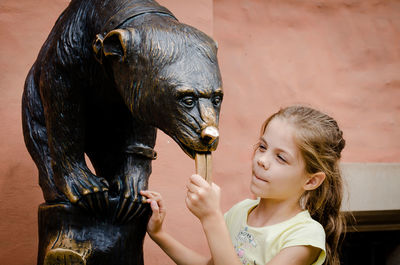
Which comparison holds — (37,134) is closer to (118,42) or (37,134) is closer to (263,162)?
(118,42)

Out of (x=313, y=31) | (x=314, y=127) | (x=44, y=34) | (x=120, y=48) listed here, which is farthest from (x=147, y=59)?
(x=313, y=31)

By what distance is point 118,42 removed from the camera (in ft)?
1.81

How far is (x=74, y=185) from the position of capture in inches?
24.9

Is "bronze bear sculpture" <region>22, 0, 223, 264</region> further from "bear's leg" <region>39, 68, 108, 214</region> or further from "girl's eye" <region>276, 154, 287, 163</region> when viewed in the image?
"girl's eye" <region>276, 154, 287, 163</region>

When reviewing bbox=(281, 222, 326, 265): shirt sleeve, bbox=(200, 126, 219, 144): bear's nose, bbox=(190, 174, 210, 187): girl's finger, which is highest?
bbox=(200, 126, 219, 144): bear's nose

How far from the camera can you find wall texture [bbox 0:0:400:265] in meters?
1.04

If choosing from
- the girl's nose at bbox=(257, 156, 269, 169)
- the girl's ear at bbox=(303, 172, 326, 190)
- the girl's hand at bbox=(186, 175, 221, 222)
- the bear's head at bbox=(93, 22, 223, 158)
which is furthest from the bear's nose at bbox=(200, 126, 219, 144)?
the girl's ear at bbox=(303, 172, 326, 190)

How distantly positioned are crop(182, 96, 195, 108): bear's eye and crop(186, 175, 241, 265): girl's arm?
5.0 inches

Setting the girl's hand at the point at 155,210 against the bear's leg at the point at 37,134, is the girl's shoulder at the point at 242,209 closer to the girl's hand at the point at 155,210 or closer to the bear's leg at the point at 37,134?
the girl's hand at the point at 155,210

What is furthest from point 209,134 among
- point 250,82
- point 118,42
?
point 250,82

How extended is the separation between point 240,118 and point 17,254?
781 millimetres

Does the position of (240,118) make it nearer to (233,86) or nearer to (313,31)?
(233,86)

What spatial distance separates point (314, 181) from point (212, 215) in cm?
31

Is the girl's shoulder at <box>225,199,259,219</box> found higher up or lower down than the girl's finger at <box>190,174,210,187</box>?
lower down
